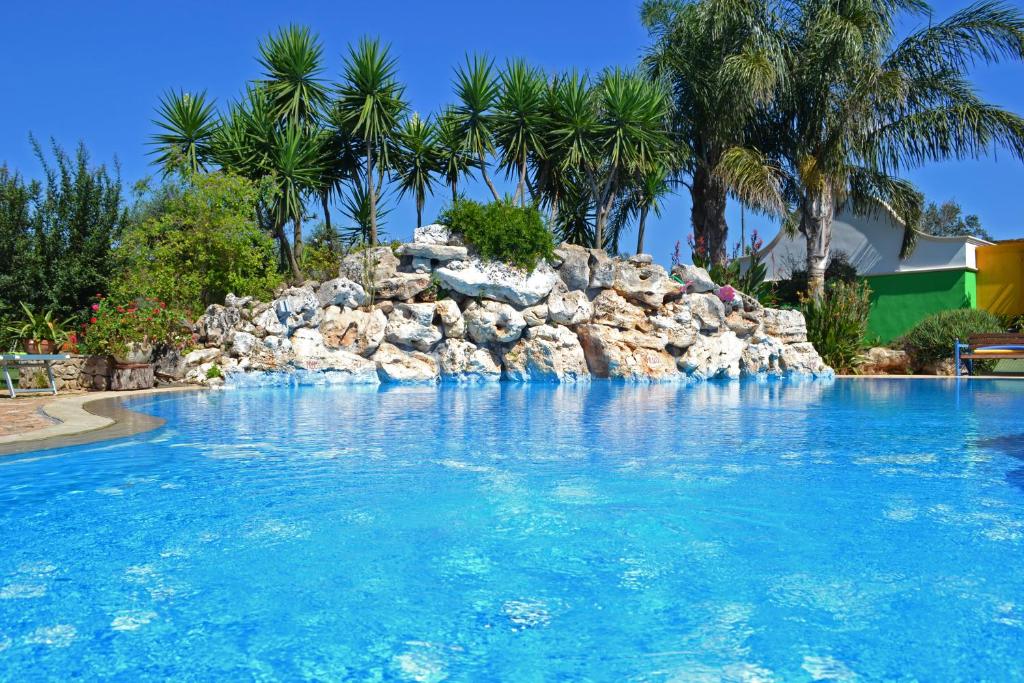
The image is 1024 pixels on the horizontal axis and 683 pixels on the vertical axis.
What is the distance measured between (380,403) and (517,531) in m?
7.52

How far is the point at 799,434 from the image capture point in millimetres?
8234

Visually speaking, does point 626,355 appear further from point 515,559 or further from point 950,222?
point 950,222

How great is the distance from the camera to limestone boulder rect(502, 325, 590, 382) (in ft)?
53.7

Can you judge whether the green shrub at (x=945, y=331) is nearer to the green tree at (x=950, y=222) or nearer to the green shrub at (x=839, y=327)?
the green shrub at (x=839, y=327)

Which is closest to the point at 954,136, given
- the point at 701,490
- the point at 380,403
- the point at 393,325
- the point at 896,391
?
the point at 896,391

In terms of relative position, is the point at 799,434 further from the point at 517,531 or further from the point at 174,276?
the point at 174,276

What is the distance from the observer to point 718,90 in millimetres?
19938

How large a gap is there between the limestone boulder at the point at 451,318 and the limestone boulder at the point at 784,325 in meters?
7.80

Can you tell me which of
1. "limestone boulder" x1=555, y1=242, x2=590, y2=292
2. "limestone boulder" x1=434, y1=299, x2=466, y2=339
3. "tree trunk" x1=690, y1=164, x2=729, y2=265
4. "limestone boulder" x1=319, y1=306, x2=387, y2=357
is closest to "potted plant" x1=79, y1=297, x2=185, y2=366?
"limestone boulder" x1=319, y1=306, x2=387, y2=357

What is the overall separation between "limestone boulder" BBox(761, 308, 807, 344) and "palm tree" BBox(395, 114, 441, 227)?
9.05 metres

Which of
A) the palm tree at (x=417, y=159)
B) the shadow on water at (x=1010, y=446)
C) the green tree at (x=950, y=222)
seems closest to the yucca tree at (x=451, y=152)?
the palm tree at (x=417, y=159)

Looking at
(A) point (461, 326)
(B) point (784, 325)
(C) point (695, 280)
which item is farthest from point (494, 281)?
(B) point (784, 325)

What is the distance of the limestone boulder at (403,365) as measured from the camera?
52.3 ft

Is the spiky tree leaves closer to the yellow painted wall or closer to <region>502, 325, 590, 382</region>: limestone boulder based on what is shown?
<region>502, 325, 590, 382</region>: limestone boulder
